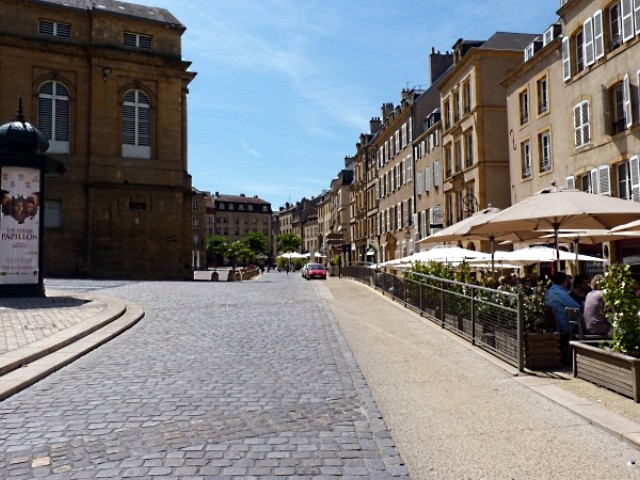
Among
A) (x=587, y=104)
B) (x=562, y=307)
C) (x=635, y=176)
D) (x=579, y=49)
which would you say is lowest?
(x=562, y=307)

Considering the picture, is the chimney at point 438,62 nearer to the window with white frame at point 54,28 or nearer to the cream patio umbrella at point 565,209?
the window with white frame at point 54,28

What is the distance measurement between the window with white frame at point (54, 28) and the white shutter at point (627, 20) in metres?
29.5

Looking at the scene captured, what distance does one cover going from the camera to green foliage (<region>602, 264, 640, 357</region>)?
255 inches

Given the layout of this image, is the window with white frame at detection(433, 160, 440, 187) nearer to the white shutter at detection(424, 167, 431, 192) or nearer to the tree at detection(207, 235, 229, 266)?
the white shutter at detection(424, 167, 431, 192)

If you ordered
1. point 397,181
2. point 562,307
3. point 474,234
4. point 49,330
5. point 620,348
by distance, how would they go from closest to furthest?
point 620,348, point 562,307, point 49,330, point 474,234, point 397,181

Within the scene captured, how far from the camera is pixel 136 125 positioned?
1437 inches

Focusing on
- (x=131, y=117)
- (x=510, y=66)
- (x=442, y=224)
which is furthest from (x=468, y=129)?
(x=131, y=117)

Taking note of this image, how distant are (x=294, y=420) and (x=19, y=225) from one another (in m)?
13.8

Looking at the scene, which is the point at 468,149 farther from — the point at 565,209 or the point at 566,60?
the point at 565,209

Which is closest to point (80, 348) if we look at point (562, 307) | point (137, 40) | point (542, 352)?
point (542, 352)

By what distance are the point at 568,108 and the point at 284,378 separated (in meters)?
20.6

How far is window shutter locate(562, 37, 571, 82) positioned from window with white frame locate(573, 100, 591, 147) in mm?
1589

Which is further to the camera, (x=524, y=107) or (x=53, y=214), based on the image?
(x=53, y=214)

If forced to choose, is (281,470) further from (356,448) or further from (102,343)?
(102,343)
